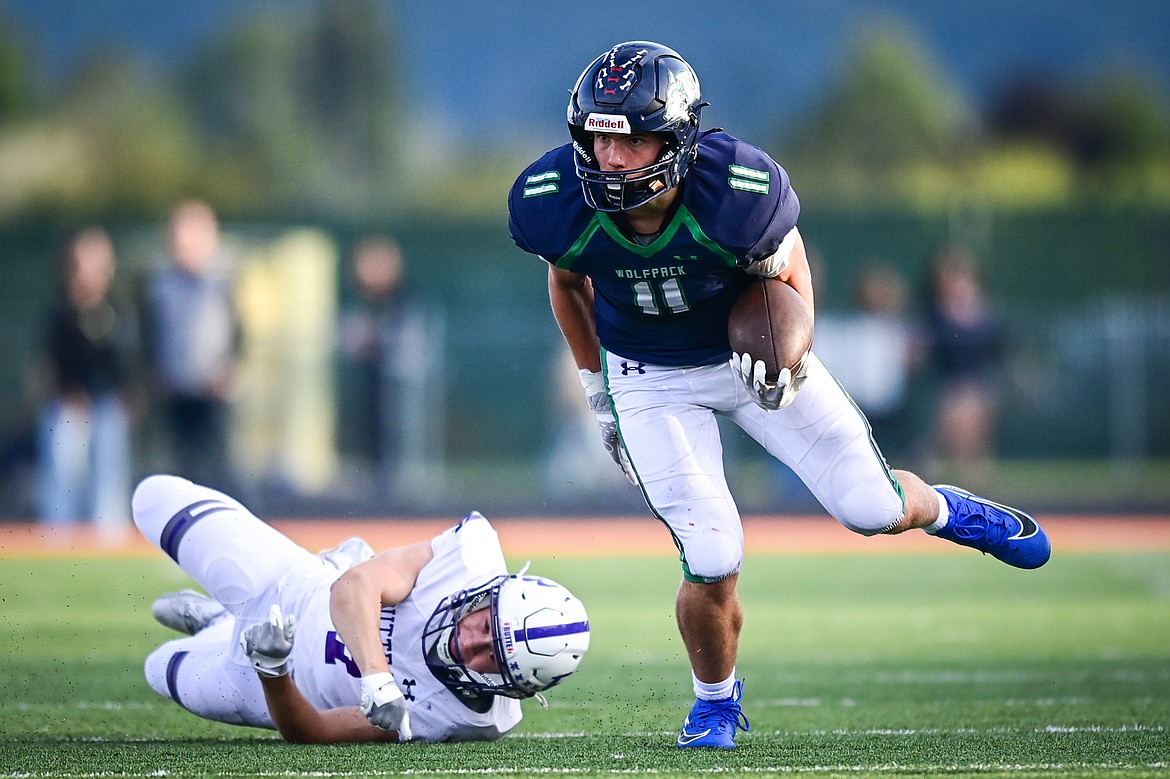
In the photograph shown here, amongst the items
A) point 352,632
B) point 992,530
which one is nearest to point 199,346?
point 352,632

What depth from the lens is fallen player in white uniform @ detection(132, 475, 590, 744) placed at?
422 centimetres

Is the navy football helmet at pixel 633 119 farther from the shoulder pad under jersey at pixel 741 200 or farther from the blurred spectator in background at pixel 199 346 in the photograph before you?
the blurred spectator in background at pixel 199 346

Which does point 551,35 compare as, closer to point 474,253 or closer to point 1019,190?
point 1019,190

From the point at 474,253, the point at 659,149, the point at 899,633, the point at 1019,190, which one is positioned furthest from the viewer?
the point at 1019,190

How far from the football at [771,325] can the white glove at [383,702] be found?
1326 mm

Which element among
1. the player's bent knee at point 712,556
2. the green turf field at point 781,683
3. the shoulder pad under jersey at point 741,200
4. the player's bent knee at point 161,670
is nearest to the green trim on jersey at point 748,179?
the shoulder pad under jersey at point 741,200

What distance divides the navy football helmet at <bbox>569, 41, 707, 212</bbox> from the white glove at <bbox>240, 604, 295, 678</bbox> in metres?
1.41

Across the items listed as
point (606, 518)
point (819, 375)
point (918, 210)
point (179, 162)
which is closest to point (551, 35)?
point (179, 162)

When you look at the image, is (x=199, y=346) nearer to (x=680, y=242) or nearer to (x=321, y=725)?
(x=321, y=725)

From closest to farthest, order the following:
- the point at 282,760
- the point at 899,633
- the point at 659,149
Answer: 1. the point at 282,760
2. the point at 659,149
3. the point at 899,633

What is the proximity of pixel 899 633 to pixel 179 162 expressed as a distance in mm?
25038

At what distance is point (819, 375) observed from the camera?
4.80m

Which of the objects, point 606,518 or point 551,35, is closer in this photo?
point 606,518

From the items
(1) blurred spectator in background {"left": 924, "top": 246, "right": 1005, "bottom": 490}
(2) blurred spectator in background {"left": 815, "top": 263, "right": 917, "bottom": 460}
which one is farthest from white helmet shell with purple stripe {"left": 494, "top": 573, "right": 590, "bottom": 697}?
(1) blurred spectator in background {"left": 924, "top": 246, "right": 1005, "bottom": 490}
